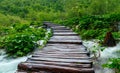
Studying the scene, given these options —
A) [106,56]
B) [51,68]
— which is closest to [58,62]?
[51,68]

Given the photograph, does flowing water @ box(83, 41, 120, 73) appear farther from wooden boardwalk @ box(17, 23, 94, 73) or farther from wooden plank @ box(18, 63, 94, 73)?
wooden plank @ box(18, 63, 94, 73)

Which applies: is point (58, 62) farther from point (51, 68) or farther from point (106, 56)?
point (106, 56)

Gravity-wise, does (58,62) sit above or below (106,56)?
above

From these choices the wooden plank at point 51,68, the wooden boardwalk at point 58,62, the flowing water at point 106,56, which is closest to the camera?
the wooden plank at point 51,68

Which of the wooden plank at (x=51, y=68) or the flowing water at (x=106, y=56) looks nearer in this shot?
the wooden plank at (x=51, y=68)

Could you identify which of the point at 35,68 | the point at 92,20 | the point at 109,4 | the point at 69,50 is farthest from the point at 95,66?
the point at 109,4

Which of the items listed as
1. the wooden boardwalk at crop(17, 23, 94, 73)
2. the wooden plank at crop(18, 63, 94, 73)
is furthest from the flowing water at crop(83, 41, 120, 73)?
the wooden plank at crop(18, 63, 94, 73)

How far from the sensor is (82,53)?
21.4 feet

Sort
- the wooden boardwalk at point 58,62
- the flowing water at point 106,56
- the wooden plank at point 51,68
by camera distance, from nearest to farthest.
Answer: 1. the wooden plank at point 51,68
2. the wooden boardwalk at point 58,62
3. the flowing water at point 106,56

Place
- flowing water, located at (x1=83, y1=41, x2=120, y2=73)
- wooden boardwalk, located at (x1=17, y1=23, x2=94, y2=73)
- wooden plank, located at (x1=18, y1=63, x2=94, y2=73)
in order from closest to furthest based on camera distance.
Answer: wooden plank, located at (x1=18, y1=63, x2=94, y2=73) → wooden boardwalk, located at (x1=17, y1=23, x2=94, y2=73) → flowing water, located at (x1=83, y1=41, x2=120, y2=73)

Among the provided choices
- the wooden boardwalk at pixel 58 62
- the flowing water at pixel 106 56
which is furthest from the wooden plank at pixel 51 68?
the flowing water at pixel 106 56

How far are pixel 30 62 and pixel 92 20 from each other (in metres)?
7.69

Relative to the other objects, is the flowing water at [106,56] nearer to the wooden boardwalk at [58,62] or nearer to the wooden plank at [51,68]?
the wooden boardwalk at [58,62]

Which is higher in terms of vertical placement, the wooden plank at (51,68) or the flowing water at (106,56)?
the wooden plank at (51,68)
